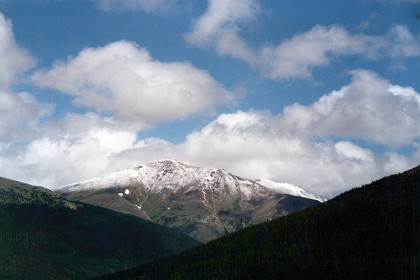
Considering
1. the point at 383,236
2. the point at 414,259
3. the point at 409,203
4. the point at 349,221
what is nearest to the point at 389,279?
the point at 414,259

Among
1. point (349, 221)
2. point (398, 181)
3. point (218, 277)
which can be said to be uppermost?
point (398, 181)

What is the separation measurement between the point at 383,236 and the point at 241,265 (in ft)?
180

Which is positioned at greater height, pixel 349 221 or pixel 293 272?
pixel 349 221

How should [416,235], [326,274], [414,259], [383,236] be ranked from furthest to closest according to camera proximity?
[383,236], [326,274], [416,235], [414,259]

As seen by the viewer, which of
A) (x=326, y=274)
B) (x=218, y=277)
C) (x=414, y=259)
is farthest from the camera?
(x=218, y=277)

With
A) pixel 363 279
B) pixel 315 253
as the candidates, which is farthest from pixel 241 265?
pixel 363 279

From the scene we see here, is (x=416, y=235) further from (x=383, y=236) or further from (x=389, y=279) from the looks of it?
(x=383, y=236)

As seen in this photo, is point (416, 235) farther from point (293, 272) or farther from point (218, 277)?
point (218, 277)

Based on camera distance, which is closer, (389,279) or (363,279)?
(389,279)

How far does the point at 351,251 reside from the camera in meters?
173

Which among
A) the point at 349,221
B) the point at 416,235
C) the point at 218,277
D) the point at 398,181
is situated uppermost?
the point at 398,181

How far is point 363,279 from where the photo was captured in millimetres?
140500

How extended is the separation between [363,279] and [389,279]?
10396mm

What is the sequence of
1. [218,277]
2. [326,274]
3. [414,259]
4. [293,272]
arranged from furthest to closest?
[218,277] < [293,272] < [326,274] < [414,259]
